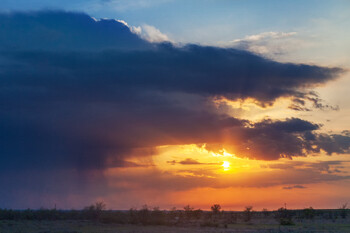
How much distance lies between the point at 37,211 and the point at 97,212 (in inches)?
497

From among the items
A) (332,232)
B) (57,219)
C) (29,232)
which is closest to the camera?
(29,232)

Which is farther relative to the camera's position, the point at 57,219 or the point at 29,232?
A: the point at 57,219

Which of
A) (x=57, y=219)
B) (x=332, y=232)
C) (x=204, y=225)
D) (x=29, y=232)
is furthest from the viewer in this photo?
(x=57, y=219)

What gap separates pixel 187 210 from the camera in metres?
108

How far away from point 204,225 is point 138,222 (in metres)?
13.2

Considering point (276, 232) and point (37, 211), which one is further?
point (37, 211)

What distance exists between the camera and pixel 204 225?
76.4 m

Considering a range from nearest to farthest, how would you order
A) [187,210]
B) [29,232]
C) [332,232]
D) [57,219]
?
[29,232] < [332,232] < [57,219] < [187,210]

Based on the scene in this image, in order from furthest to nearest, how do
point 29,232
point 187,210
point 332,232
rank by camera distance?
1. point 187,210
2. point 332,232
3. point 29,232

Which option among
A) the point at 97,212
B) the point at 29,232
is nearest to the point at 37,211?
the point at 97,212

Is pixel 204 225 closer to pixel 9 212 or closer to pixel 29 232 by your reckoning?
pixel 29 232

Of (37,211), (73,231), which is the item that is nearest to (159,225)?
(73,231)

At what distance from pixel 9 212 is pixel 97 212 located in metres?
18.2

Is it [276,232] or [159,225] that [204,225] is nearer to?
[159,225]
